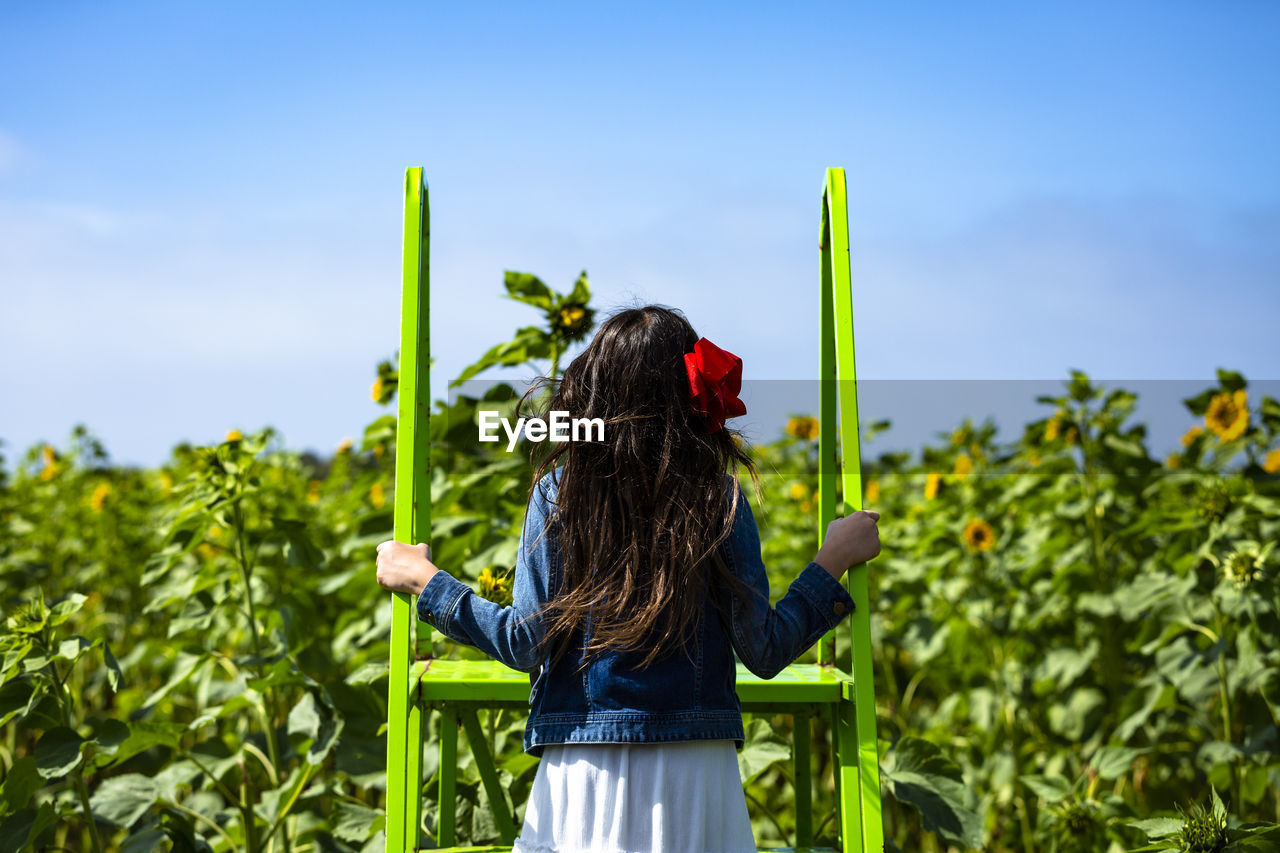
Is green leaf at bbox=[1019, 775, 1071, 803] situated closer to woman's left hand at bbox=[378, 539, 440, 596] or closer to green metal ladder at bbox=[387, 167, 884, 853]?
green metal ladder at bbox=[387, 167, 884, 853]

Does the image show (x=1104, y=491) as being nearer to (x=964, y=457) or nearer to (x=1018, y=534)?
(x=1018, y=534)

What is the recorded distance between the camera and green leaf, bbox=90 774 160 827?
2.32 m

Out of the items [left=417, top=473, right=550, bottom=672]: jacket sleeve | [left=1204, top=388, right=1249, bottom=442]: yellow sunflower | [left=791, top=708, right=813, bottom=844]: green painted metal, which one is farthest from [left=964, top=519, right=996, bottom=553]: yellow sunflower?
[left=417, top=473, right=550, bottom=672]: jacket sleeve

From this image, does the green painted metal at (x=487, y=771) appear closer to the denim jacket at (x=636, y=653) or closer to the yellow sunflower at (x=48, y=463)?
the denim jacket at (x=636, y=653)

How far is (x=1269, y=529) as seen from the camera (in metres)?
3.31

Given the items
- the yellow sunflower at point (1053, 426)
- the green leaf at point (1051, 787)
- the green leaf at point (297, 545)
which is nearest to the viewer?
the green leaf at point (297, 545)

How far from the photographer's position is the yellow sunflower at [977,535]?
3.79 metres

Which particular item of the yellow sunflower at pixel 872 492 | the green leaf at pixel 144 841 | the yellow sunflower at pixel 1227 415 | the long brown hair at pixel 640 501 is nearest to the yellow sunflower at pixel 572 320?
the long brown hair at pixel 640 501

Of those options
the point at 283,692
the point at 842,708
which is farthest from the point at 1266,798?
the point at 283,692

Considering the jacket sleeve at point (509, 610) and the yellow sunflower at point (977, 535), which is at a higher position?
the yellow sunflower at point (977, 535)

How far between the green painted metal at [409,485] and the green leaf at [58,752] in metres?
0.77

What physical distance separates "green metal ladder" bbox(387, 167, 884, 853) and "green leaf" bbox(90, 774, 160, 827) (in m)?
0.85

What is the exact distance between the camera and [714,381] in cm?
158

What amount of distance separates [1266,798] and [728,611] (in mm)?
2652
